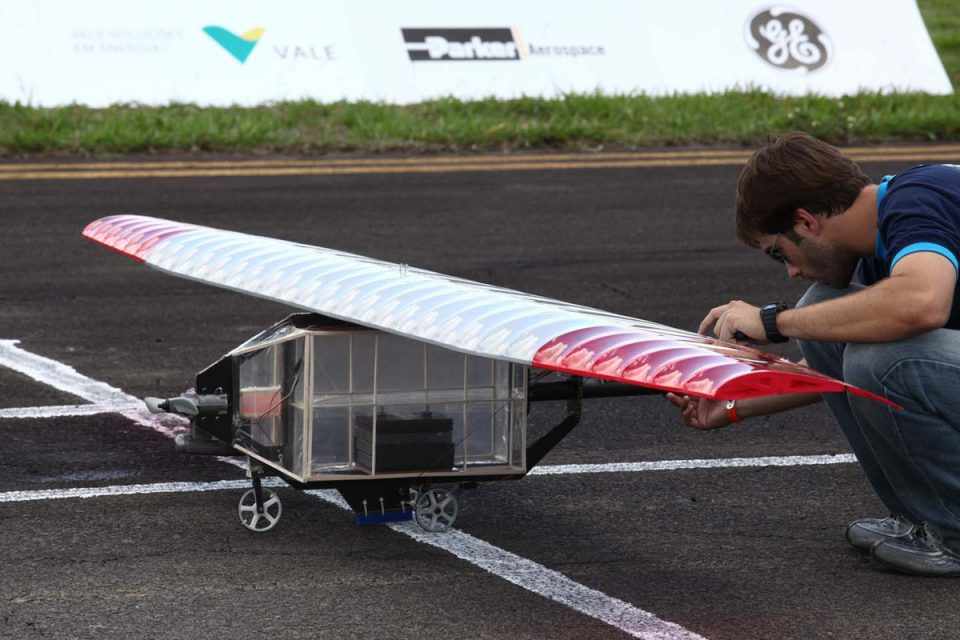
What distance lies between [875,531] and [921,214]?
4.24ft

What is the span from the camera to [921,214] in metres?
4.57

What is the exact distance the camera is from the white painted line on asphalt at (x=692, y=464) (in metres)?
6.25

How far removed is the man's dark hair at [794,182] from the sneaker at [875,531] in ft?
3.88

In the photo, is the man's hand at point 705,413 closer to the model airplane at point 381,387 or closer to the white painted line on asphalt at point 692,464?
the model airplane at point 381,387

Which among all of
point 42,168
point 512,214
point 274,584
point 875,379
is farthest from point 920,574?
point 42,168

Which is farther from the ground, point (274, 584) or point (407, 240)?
point (407, 240)

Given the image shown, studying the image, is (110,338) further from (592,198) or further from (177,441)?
(592,198)

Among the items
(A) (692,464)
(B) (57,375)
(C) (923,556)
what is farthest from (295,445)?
(B) (57,375)

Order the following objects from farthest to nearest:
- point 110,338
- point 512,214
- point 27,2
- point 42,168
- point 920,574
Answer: point 27,2 → point 42,168 → point 512,214 → point 110,338 → point 920,574

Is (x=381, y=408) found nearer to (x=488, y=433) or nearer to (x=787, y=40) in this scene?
(x=488, y=433)

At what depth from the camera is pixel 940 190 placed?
464 centimetres

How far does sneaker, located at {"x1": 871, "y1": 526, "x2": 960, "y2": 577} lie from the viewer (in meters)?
5.00

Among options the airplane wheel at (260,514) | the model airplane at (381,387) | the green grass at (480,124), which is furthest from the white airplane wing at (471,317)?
the green grass at (480,124)

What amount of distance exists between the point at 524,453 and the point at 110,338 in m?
3.87
